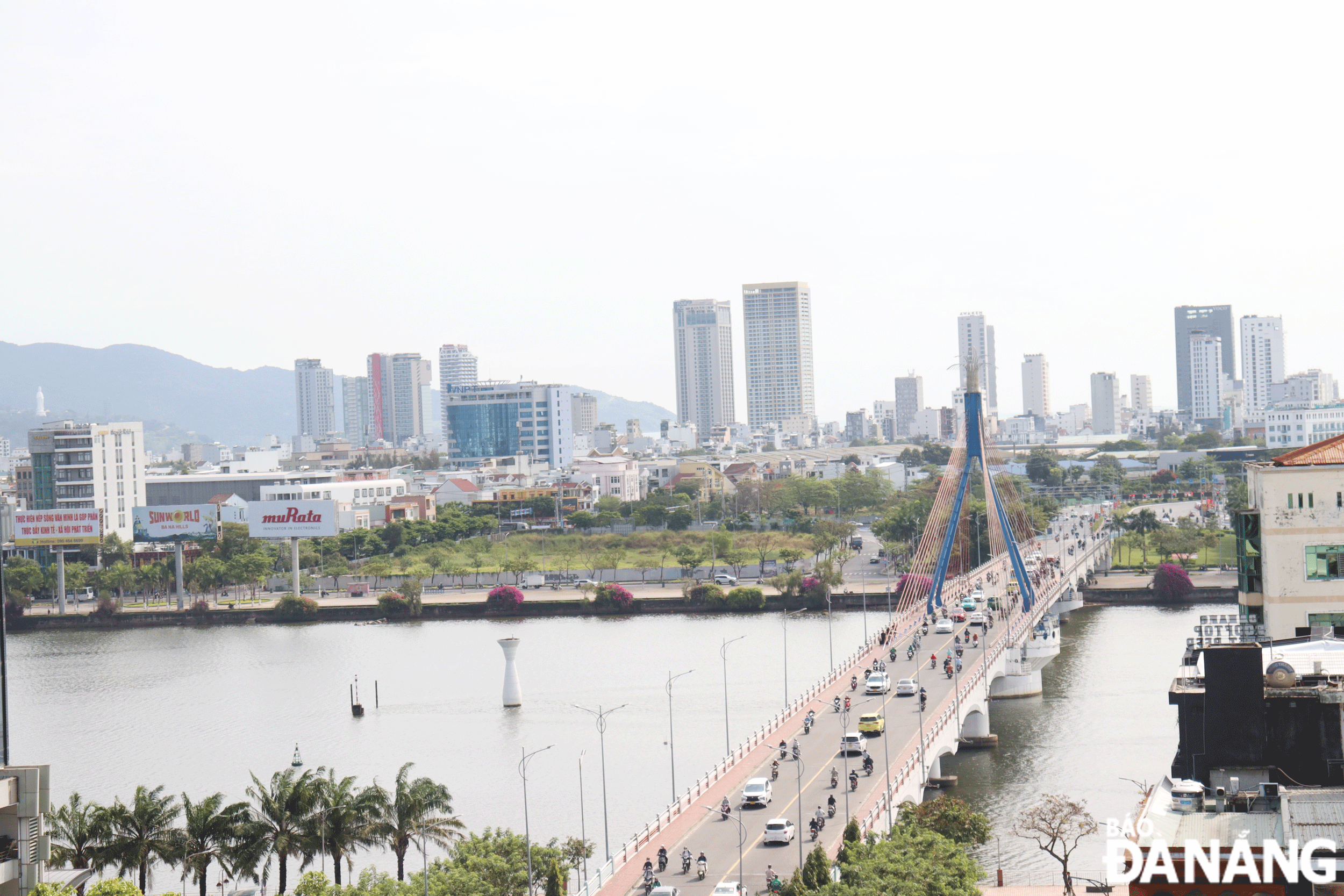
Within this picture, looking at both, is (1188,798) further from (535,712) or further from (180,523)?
(180,523)

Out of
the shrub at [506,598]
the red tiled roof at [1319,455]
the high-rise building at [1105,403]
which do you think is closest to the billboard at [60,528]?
the shrub at [506,598]

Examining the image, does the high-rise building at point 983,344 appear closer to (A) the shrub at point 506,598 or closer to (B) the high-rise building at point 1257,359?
(B) the high-rise building at point 1257,359

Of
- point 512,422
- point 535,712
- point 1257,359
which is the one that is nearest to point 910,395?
point 1257,359

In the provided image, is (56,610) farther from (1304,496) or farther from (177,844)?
(1304,496)

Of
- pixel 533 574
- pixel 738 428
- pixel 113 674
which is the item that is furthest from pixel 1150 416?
pixel 113 674

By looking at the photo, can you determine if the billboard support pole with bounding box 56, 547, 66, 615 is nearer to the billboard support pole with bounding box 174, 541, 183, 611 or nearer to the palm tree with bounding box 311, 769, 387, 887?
the billboard support pole with bounding box 174, 541, 183, 611
